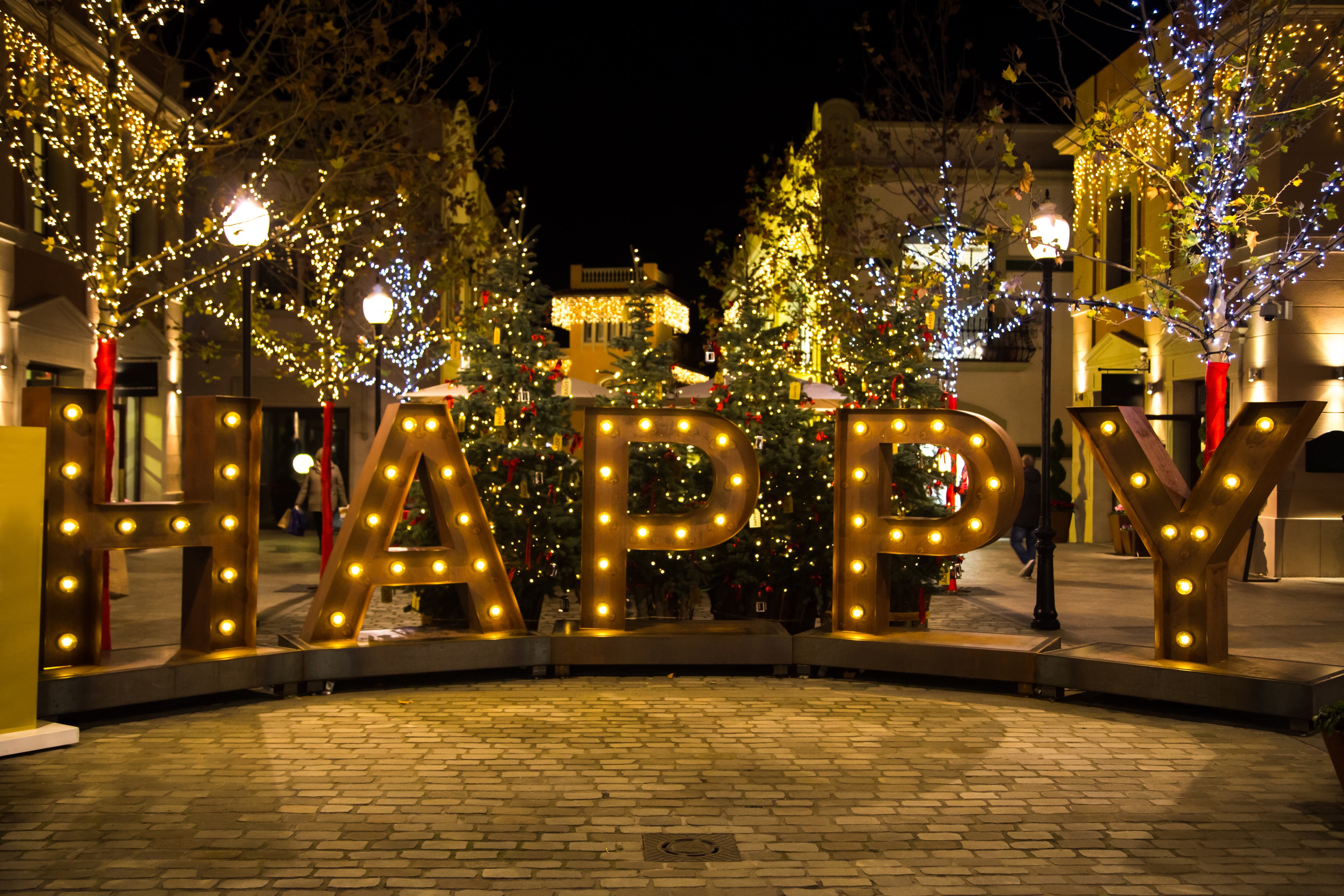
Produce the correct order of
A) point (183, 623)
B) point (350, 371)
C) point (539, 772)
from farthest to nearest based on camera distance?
point (350, 371)
point (183, 623)
point (539, 772)

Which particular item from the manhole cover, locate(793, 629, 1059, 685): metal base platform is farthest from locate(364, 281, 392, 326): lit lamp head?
the manhole cover

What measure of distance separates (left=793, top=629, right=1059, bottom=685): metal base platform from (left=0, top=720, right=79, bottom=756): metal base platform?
217 inches

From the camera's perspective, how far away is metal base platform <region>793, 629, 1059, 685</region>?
8992 mm

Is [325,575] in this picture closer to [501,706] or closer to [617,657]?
[501,706]

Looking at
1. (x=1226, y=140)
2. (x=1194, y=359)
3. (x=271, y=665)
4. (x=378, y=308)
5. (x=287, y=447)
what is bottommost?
(x=271, y=665)

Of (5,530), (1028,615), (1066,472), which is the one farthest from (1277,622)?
(1066,472)

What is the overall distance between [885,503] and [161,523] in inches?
224

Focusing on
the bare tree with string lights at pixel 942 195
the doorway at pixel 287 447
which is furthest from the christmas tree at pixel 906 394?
the doorway at pixel 287 447

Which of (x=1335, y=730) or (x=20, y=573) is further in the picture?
(x=20, y=573)

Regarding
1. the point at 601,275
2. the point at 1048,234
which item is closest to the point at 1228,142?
the point at 1048,234

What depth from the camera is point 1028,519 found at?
17.9m

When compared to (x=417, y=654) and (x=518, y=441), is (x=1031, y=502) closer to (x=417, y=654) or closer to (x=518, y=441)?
(x=518, y=441)

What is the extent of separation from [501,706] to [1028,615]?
7.83 metres

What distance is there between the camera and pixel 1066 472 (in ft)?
93.1
